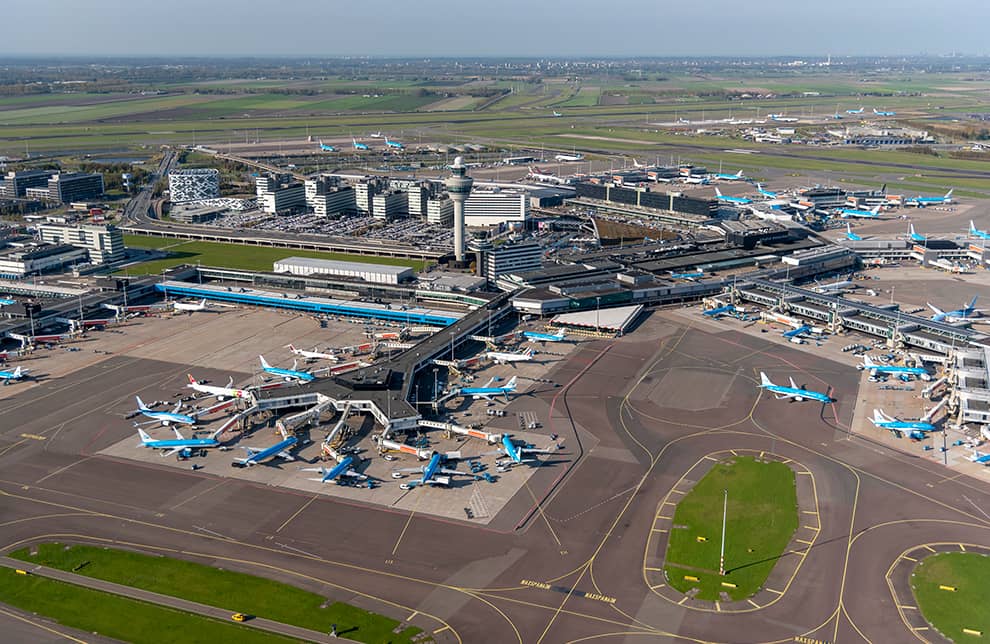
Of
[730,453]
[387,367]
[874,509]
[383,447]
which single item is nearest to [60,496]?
[383,447]

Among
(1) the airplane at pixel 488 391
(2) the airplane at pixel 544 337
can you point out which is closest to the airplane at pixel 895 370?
(2) the airplane at pixel 544 337

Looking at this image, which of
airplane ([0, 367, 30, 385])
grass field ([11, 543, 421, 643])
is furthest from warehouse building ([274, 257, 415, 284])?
grass field ([11, 543, 421, 643])

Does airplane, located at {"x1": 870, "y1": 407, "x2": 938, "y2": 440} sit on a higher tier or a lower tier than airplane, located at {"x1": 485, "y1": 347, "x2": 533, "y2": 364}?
lower

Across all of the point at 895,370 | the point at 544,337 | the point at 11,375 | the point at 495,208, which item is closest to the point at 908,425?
the point at 895,370

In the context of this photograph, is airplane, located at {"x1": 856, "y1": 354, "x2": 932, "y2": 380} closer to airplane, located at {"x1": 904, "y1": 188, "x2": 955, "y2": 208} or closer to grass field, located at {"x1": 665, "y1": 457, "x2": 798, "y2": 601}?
grass field, located at {"x1": 665, "y1": 457, "x2": 798, "y2": 601}

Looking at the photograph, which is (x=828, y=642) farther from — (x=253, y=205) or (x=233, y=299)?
(x=253, y=205)

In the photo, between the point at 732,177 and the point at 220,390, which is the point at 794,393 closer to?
the point at 220,390
